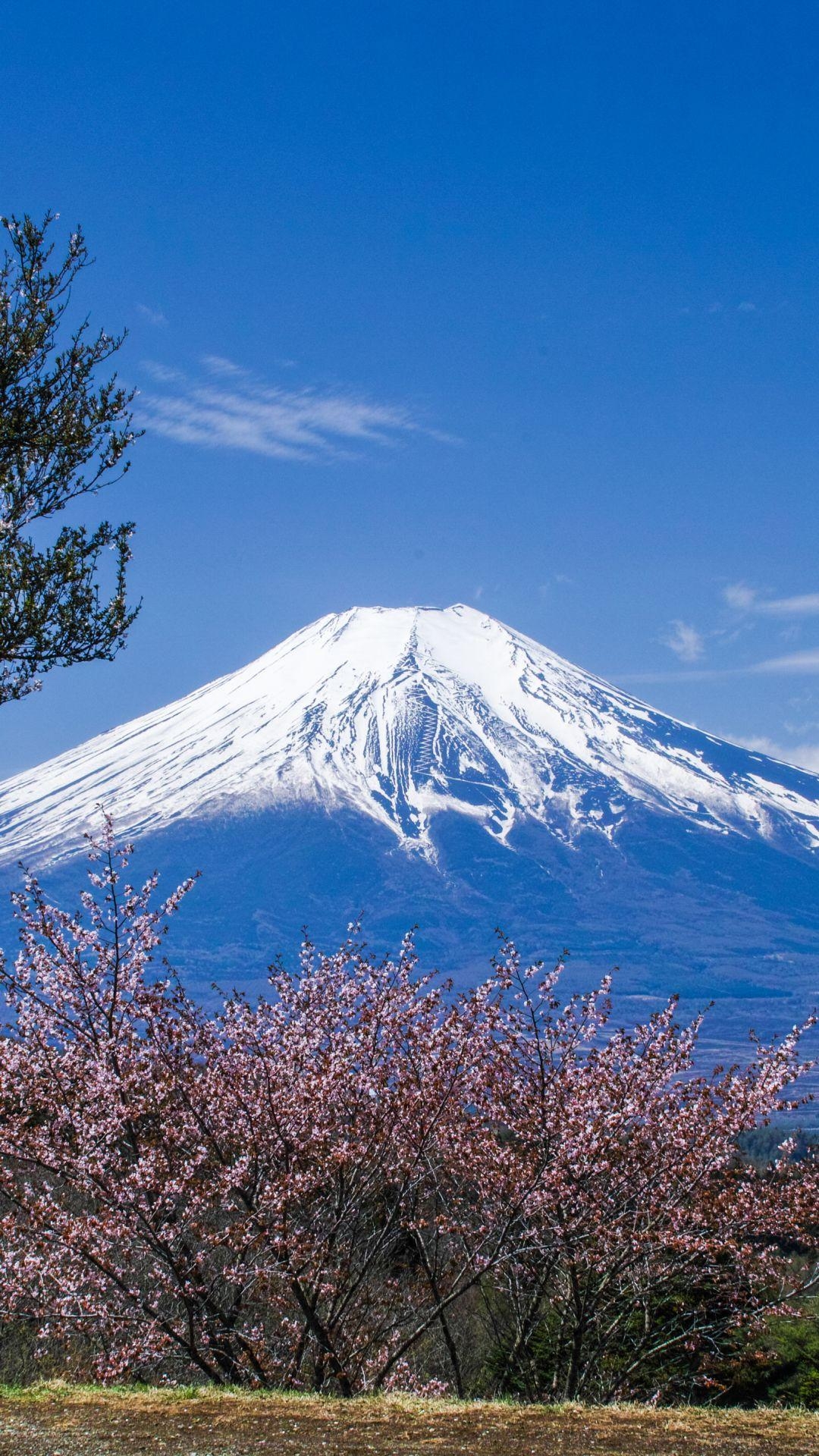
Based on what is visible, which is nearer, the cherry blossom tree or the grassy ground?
the grassy ground

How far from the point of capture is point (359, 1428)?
8.12 meters

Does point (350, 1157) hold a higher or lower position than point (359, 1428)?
higher

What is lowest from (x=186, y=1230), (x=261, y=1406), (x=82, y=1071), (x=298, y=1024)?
(x=261, y=1406)

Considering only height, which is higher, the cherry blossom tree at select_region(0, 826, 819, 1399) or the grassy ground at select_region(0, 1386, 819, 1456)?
the cherry blossom tree at select_region(0, 826, 819, 1399)

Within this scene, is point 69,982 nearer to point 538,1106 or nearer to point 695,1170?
point 538,1106

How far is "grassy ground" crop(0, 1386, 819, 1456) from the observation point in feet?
24.8

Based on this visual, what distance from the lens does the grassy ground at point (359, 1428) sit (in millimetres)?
7562

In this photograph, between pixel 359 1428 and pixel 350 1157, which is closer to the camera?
pixel 359 1428

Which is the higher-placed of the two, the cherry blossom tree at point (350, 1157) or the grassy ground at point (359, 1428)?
the cherry blossom tree at point (350, 1157)

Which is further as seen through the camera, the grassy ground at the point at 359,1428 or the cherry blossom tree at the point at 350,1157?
the cherry blossom tree at the point at 350,1157

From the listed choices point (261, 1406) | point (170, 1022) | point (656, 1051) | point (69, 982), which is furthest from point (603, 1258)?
point (69, 982)

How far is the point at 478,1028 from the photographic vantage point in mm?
11320

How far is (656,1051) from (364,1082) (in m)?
2.98

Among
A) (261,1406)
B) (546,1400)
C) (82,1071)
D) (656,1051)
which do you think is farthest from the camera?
(656,1051)
